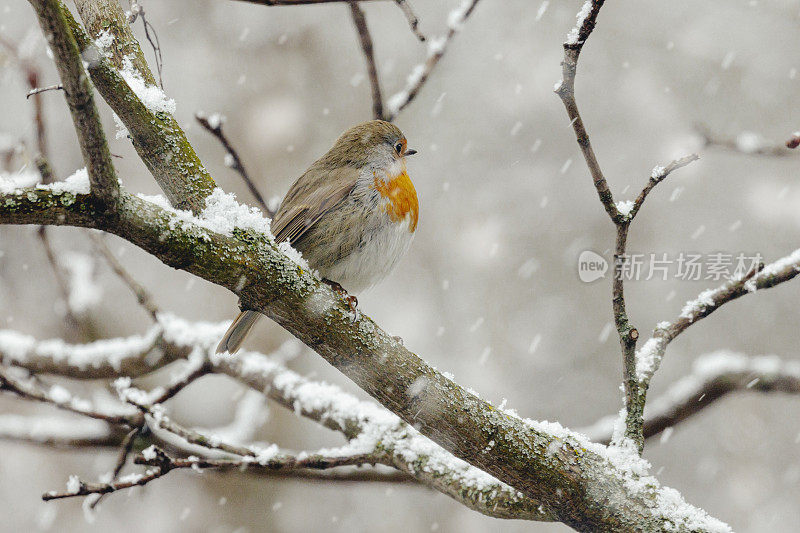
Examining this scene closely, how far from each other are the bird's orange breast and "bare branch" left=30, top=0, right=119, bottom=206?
1.63 m

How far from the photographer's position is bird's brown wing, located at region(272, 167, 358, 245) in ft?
9.63

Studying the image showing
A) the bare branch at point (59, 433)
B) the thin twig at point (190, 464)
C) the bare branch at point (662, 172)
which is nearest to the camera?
the bare branch at point (662, 172)

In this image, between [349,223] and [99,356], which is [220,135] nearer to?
[349,223]

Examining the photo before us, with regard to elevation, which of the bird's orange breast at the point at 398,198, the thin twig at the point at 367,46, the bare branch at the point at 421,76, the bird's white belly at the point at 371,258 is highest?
the bare branch at the point at 421,76

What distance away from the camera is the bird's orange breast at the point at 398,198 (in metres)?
3.00

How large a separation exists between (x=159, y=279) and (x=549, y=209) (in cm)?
513

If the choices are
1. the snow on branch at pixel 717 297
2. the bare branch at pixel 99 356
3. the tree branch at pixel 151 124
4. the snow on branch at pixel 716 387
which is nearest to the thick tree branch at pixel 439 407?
the tree branch at pixel 151 124

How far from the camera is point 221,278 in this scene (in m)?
1.60

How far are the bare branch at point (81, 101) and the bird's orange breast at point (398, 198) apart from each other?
163 cm

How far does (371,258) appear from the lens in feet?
9.48

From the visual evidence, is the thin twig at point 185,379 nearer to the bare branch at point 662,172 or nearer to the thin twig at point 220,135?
the thin twig at point 220,135

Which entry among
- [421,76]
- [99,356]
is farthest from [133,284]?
[421,76]

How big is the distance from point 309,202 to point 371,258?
40 cm

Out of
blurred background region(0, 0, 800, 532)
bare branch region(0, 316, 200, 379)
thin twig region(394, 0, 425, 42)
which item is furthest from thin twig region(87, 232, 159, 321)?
blurred background region(0, 0, 800, 532)
